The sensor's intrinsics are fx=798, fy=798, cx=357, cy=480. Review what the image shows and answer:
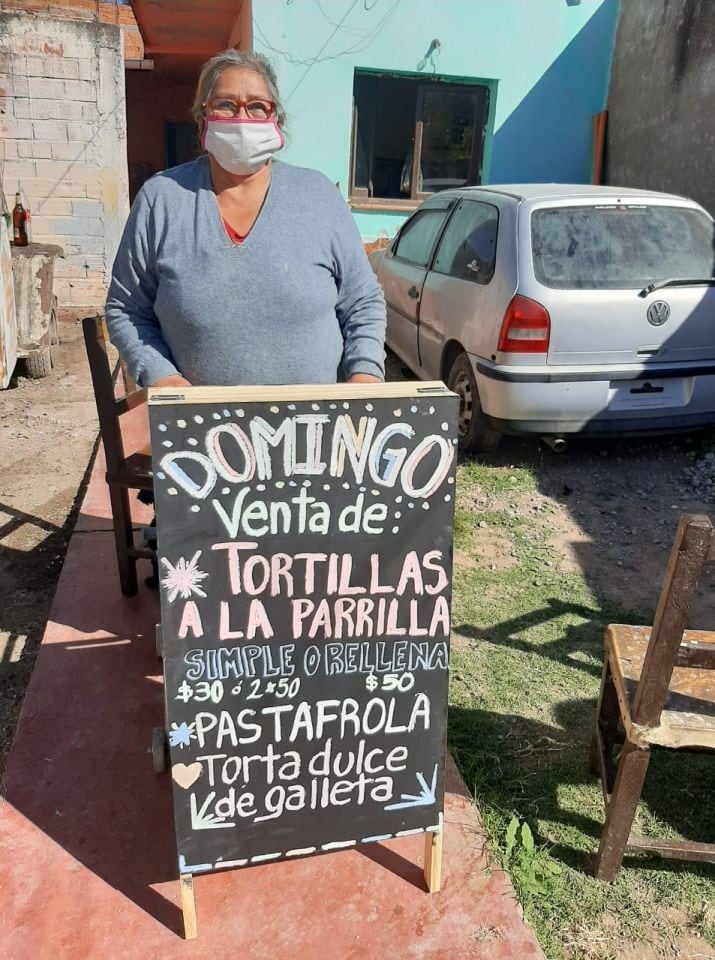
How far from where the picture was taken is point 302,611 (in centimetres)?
197

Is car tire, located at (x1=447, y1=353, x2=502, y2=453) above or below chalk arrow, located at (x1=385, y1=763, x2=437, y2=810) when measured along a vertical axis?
above

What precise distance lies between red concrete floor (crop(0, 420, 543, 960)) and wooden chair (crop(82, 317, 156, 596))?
2.92ft

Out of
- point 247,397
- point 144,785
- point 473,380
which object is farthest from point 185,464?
point 473,380

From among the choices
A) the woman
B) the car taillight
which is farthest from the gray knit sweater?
the car taillight

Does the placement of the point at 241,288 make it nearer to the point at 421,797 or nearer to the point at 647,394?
the point at 421,797

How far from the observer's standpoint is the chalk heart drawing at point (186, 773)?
6.45 feet

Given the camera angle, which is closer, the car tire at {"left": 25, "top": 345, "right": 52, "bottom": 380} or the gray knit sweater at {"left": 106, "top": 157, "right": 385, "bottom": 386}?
the gray knit sweater at {"left": 106, "top": 157, "right": 385, "bottom": 386}

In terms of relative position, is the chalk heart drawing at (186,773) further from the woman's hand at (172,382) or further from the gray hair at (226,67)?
the gray hair at (226,67)

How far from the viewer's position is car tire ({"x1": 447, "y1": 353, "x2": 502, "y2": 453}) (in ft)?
17.1

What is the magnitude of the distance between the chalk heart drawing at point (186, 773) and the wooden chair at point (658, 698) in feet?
3.61

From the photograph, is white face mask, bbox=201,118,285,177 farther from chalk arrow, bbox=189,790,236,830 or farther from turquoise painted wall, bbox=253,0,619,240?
turquoise painted wall, bbox=253,0,619,240

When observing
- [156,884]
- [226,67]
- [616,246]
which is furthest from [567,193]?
[156,884]

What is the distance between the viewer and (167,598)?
1.88 meters

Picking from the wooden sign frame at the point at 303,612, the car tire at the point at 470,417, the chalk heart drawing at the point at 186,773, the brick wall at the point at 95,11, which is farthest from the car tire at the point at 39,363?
the brick wall at the point at 95,11
